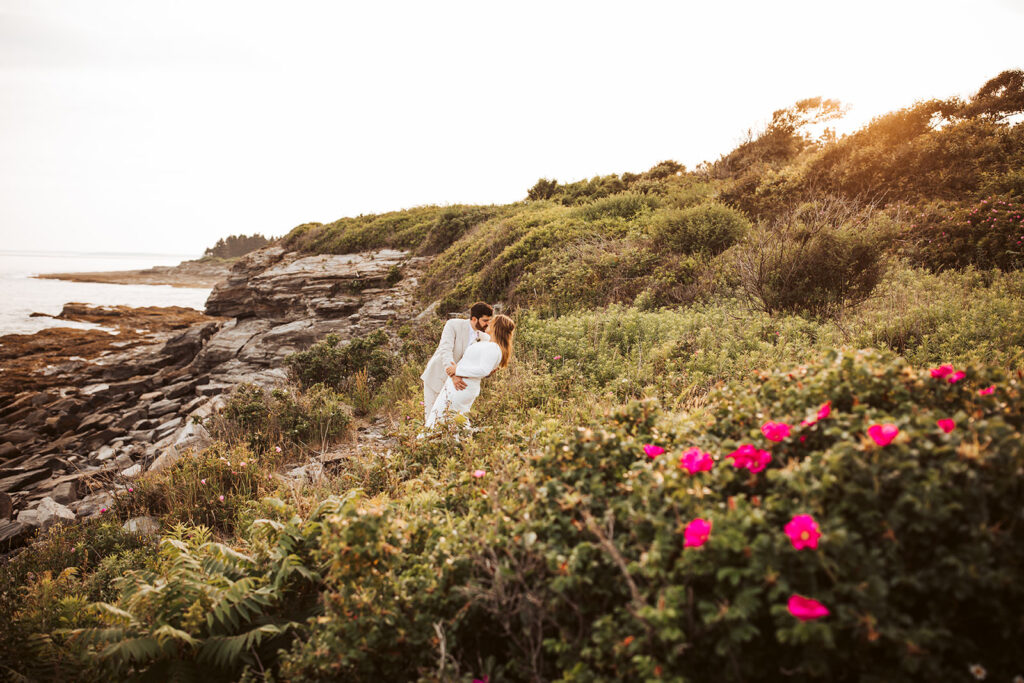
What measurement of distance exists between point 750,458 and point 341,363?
32.1 ft

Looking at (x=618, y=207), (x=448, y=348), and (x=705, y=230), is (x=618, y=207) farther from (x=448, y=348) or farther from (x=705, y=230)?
(x=448, y=348)

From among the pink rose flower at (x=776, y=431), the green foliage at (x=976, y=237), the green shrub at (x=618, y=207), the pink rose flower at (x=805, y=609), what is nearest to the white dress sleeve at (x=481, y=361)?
the pink rose flower at (x=776, y=431)

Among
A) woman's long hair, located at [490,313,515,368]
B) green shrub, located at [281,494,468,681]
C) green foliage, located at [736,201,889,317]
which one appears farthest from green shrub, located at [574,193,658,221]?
green shrub, located at [281,494,468,681]

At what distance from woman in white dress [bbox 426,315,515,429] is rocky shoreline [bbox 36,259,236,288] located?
54.3 metres

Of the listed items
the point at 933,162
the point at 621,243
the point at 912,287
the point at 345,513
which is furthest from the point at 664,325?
the point at 933,162

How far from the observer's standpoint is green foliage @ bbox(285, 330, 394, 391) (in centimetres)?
1000

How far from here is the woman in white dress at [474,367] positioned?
5.68m

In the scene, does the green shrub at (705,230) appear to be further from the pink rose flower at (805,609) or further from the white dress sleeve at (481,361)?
the pink rose flower at (805,609)

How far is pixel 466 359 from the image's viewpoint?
19.0 feet

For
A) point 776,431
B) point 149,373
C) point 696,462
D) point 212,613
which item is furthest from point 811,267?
point 149,373

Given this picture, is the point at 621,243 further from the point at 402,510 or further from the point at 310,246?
the point at 310,246

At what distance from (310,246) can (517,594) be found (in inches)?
968

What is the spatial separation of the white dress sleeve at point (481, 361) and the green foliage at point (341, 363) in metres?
4.68

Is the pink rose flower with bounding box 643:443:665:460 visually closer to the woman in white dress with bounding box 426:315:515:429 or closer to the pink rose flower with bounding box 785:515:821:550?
the pink rose flower with bounding box 785:515:821:550
